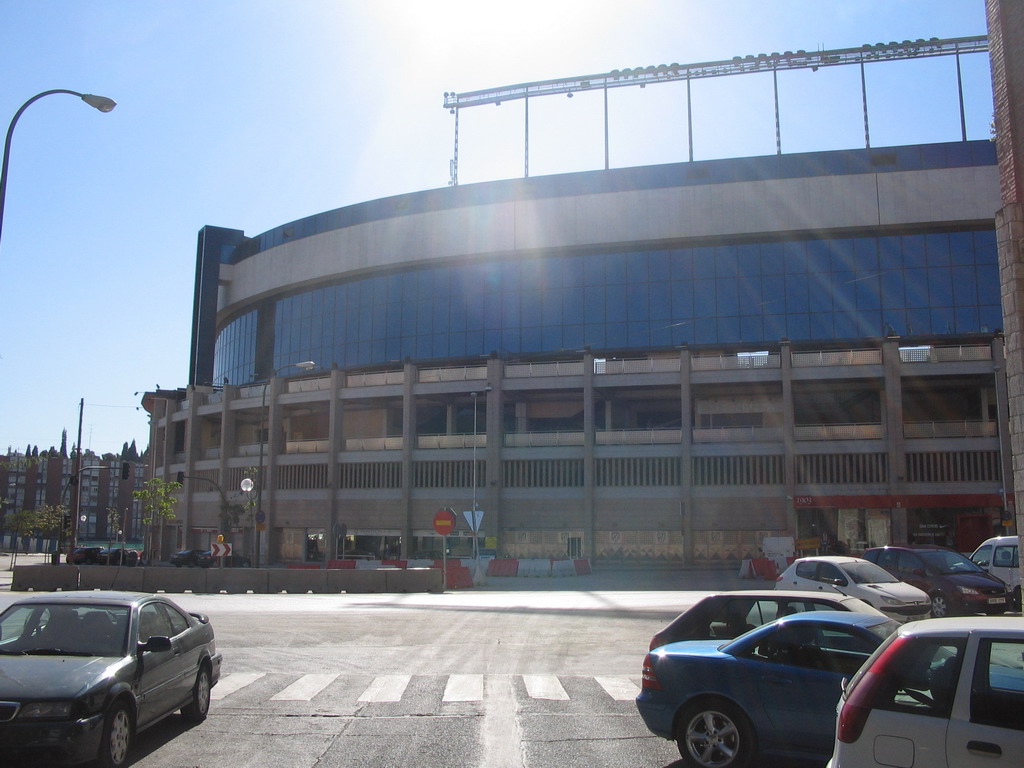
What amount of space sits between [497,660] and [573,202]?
46.1 meters

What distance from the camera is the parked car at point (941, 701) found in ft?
16.1

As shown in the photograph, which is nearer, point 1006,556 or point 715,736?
point 715,736

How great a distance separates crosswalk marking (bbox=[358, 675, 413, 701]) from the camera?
11547mm

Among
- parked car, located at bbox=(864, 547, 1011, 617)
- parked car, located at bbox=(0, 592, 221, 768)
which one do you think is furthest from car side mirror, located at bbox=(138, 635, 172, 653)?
parked car, located at bbox=(864, 547, 1011, 617)

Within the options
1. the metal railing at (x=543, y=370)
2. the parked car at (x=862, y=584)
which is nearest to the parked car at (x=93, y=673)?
the parked car at (x=862, y=584)

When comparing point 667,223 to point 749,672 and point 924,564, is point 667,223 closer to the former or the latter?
point 924,564

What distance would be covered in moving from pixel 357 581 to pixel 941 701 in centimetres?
3118

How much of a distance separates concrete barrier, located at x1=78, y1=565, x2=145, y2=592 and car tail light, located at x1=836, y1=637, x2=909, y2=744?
34.0 meters

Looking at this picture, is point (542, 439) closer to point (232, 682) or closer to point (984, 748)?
point (232, 682)

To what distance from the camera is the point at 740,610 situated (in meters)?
9.88

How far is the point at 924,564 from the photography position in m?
20.5

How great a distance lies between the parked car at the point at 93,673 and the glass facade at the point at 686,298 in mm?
47469

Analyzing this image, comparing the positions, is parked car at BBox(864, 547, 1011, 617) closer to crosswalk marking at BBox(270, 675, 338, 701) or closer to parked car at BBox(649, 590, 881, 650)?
parked car at BBox(649, 590, 881, 650)

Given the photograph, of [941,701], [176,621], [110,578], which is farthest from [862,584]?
[110,578]
